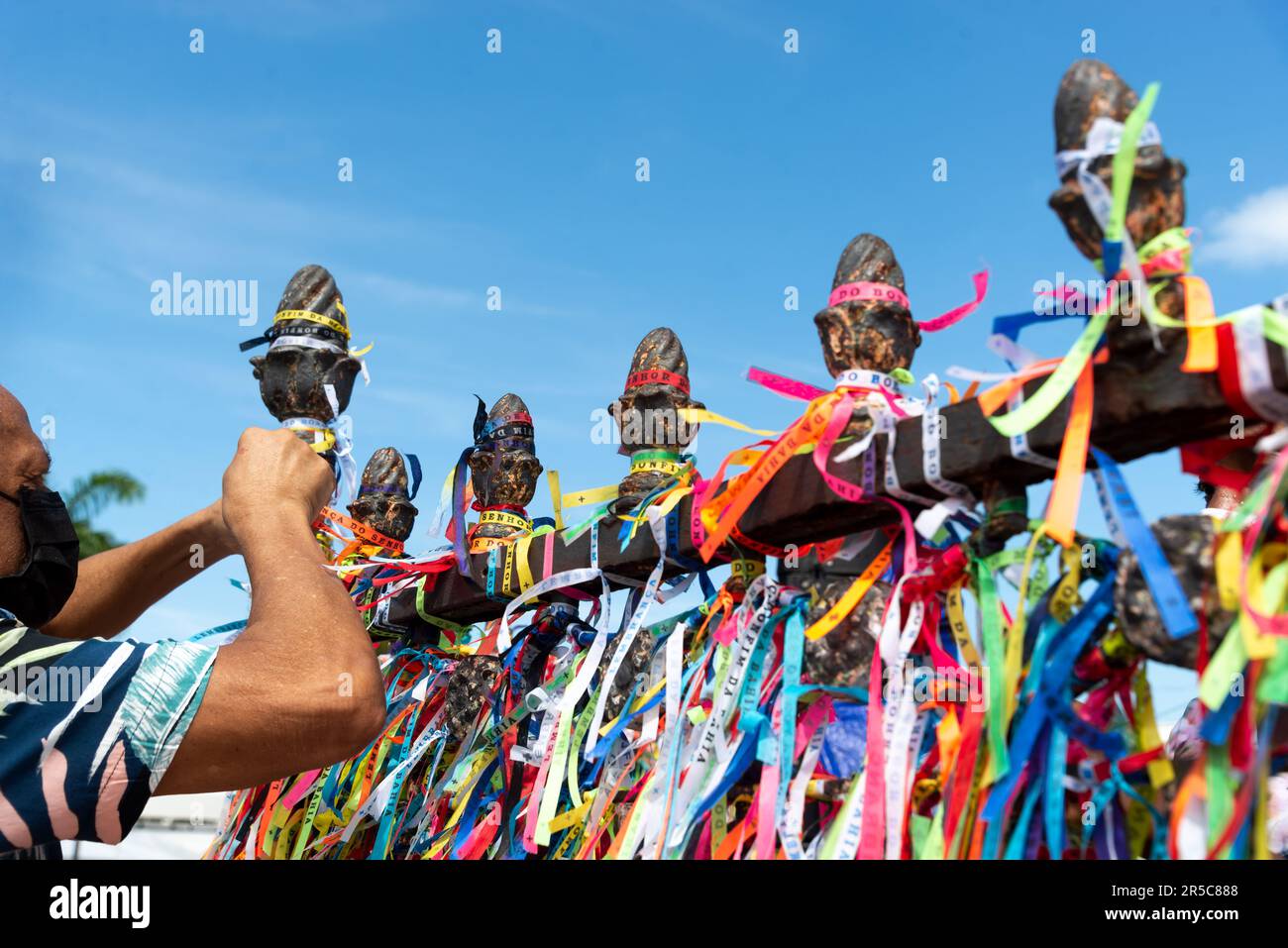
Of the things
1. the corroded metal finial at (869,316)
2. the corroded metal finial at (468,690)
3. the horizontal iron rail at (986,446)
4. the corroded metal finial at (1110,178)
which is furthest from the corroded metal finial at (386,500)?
the corroded metal finial at (1110,178)

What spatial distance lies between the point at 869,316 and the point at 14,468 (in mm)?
1138

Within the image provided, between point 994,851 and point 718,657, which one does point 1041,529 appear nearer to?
A: point 994,851

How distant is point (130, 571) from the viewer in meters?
2.04

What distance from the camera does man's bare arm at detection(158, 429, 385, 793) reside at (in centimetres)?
134

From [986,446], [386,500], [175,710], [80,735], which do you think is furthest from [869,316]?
[386,500]

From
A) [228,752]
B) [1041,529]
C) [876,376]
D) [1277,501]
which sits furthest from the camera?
[876,376]

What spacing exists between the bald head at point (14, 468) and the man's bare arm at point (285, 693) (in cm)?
35

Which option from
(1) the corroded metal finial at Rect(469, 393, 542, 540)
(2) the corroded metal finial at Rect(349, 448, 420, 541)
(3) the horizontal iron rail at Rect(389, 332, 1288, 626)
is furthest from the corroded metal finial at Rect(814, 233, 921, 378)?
(2) the corroded metal finial at Rect(349, 448, 420, 541)

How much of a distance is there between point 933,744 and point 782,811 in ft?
0.66

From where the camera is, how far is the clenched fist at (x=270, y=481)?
1.60 metres

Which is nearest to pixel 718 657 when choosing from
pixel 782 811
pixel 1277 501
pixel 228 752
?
pixel 782 811

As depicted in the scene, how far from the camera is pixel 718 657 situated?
160 cm

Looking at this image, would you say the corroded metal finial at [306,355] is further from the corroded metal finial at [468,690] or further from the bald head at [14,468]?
the bald head at [14,468]
